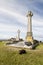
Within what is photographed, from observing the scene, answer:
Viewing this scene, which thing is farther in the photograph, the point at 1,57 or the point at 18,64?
the point at 1,57

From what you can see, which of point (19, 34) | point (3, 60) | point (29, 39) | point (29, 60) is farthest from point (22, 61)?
point (19, 34)

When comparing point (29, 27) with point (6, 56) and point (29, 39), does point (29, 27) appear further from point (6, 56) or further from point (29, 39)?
point (6, 56)

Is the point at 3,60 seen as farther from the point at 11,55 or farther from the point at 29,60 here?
the point at 29,60

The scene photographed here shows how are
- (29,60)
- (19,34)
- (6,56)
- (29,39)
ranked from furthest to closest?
(19,34) < (29,39) < (6,56) < (29,60)

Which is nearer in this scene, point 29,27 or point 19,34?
point 29,27

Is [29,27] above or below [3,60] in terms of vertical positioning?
above

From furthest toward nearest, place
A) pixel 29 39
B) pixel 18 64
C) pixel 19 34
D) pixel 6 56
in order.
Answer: pixel 19 34
pixel 29 39
pixel 6 56
pixel 18 64

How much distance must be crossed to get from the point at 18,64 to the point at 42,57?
5329 mm

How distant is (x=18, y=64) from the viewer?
19766mm

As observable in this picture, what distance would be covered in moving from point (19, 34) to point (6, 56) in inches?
1524

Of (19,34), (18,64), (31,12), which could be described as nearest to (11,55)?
(18,64)

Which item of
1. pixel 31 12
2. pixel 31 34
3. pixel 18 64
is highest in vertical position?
pixel 31 12

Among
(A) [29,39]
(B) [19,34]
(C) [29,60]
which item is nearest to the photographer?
(C) [29,60]

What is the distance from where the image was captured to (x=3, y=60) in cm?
2134
